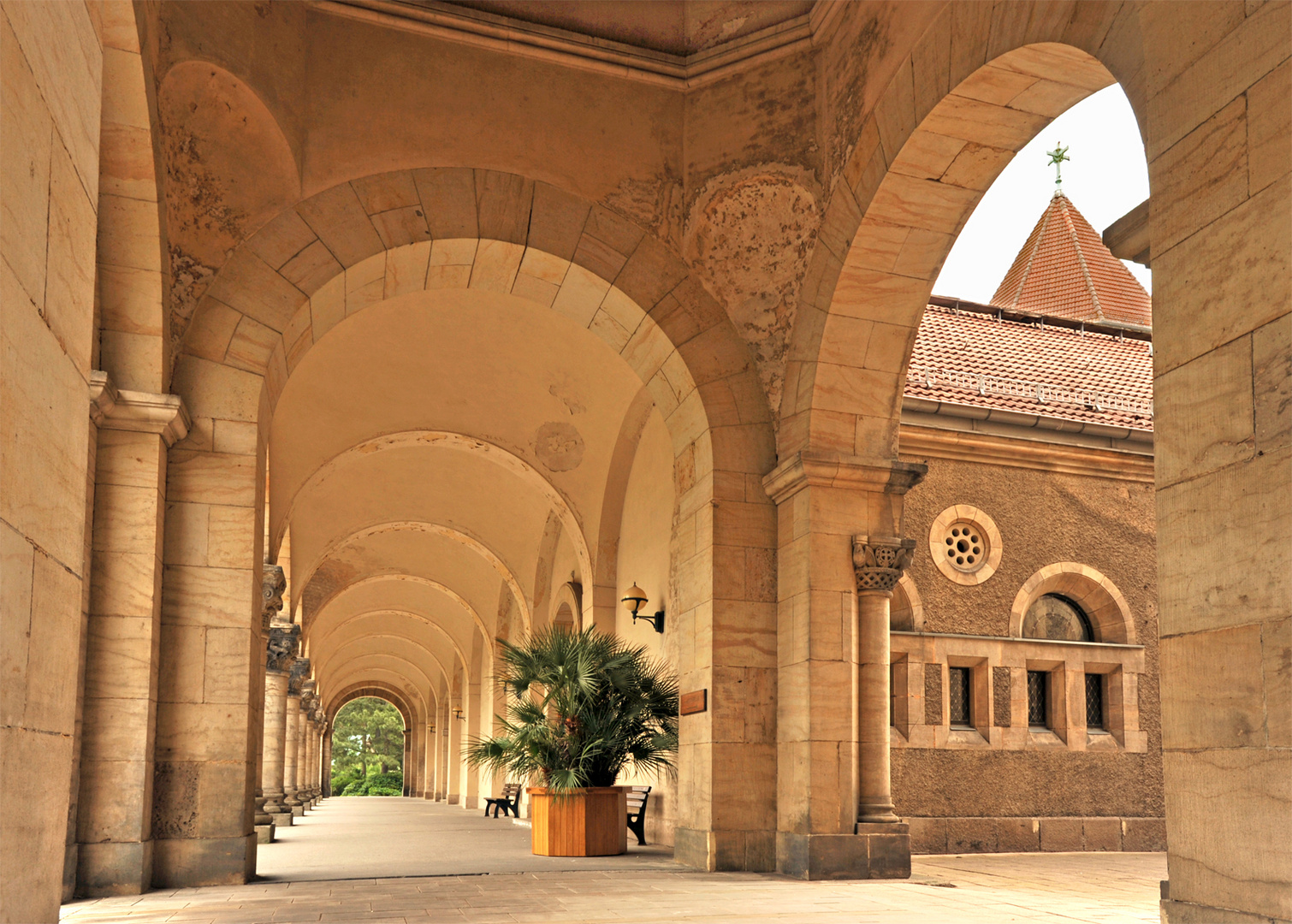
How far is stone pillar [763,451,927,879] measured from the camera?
9.10m

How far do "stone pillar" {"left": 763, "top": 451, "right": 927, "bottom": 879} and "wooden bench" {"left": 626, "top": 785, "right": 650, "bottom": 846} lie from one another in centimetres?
323

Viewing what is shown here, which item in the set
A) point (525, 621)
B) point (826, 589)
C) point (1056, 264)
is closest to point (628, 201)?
point (826, 589)

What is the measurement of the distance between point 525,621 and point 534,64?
10.7 m

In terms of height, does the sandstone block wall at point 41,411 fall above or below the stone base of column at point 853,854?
above

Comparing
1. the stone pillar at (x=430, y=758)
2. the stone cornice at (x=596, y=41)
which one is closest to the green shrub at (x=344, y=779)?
the stone pillar at (x=430, y=758)

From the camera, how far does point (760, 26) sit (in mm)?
10312

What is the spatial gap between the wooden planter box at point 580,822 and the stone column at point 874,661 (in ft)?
9.26

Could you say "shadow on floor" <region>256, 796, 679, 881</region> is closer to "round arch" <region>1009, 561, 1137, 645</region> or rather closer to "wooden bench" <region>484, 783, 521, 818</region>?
"wooden bench" <region>484, 783, 521, 818</region>

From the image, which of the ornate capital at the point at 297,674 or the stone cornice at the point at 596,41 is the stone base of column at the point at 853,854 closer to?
the stone cornice at the point at 596,41

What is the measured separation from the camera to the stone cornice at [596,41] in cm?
998

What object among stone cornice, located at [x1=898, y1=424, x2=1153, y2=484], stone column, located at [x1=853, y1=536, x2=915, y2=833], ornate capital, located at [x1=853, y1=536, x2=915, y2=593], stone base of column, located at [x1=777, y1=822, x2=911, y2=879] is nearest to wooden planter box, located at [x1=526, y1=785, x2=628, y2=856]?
stone base of column, located at [x1=777, y1=822, x2=911, y2=879]

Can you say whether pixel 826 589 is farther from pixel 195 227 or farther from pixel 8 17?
pixel 8 17

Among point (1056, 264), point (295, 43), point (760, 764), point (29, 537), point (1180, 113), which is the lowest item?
point (760, 764)

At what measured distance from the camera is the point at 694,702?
10.2m
